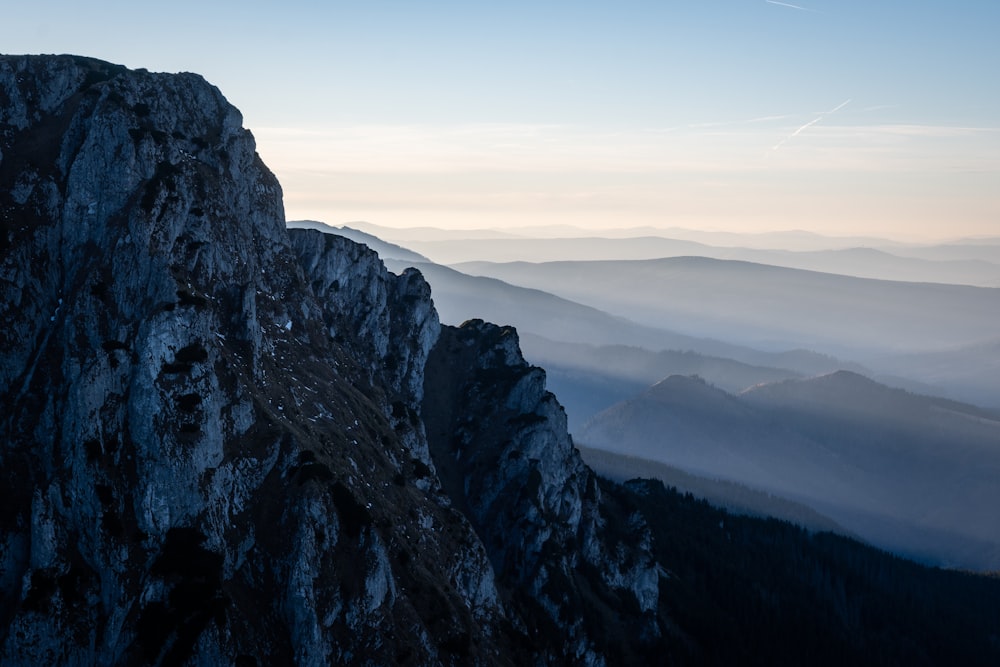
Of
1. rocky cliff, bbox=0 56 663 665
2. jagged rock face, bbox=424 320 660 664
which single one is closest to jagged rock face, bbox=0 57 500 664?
rocky cliff, bbox=0 56 663 665

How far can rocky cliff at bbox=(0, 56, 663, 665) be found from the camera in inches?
3595

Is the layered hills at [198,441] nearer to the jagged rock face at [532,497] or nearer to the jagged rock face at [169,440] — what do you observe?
the jagged rock face at [169,440]

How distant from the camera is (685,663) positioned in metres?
169

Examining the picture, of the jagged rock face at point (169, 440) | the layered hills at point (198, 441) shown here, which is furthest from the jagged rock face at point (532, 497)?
the jagged rock face at point (169, 440)

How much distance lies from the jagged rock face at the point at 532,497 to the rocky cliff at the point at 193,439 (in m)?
1.49

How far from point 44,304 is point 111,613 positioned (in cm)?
4148

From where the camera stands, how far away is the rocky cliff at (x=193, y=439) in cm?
9131

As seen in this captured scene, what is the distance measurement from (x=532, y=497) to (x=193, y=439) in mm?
80265

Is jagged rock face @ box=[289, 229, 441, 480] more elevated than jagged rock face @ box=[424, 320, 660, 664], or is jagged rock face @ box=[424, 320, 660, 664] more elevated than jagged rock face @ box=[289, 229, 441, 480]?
jagged rock face @ box=[289, 229, 441, 480]

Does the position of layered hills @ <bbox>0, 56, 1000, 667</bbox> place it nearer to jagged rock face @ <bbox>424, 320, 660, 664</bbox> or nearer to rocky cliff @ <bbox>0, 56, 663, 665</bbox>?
rocky cliff @ <bbox>0, 56, 663, 665</bbox>

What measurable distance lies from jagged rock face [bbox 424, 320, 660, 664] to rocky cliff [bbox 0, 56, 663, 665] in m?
1.49

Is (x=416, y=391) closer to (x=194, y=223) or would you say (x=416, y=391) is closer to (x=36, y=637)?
(x=194, y=223)

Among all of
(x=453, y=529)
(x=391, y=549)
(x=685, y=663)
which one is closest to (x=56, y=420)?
(x=391, y=549)

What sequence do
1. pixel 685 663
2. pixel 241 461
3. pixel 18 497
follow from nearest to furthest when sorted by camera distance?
pixel 18 497
pixel 241 461
pixel 685 663
